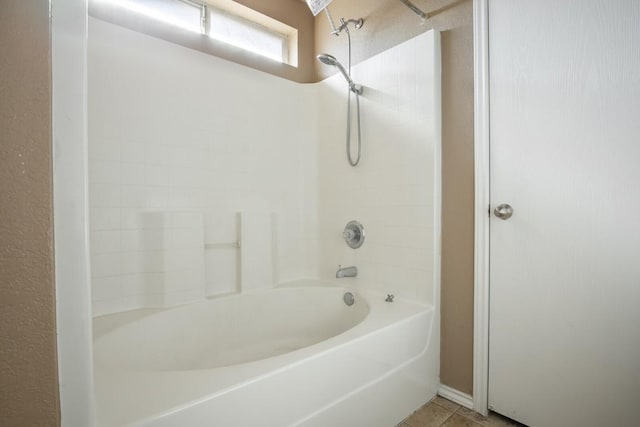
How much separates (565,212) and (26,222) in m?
1.61

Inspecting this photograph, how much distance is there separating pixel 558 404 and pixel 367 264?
1047 mm

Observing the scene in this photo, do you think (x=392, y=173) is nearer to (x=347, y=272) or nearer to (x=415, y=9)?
(x=347, y=272)

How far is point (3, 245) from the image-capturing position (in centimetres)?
42

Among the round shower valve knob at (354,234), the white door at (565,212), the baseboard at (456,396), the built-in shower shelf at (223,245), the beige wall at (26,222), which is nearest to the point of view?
the beige wall at (26,222)

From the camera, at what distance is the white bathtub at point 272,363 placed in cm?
83

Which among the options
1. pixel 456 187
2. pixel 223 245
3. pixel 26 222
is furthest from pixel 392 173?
pixel 26 222

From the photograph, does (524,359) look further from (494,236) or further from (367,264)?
(367,264)

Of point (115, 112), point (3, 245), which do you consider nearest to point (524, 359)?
point (3, 245)

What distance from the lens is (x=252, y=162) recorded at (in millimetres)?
2025

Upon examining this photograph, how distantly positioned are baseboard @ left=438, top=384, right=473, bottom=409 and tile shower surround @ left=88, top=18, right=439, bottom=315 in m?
0.48

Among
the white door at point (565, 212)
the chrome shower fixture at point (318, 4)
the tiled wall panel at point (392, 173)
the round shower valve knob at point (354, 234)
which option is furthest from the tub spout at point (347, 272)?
the chrome shower fixture at point (318, 4)

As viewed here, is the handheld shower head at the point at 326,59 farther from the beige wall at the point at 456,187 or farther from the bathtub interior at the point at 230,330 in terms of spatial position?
the bathtub interior at the point at 230,330

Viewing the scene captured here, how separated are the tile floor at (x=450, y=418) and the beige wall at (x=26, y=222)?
54.6 inches

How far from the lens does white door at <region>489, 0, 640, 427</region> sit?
111 centimetres
